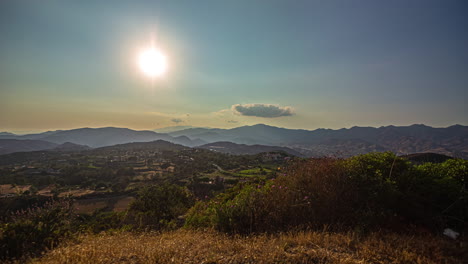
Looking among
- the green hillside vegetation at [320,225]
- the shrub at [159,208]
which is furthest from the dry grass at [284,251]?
the shrub at [159,208]

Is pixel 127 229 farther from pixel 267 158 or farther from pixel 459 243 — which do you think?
pixel 267 158

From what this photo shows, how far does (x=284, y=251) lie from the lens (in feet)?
11.1

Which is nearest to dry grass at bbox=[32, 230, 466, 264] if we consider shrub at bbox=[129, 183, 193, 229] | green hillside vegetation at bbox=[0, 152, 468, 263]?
green hillside vegetation at bbox=[0, 152, 468, 263]

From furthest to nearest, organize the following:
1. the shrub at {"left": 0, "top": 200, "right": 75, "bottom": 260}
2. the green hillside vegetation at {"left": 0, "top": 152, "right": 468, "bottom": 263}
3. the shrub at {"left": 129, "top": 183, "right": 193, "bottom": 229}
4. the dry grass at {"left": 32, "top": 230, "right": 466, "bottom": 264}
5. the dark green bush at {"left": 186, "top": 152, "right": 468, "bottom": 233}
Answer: the shrub at {"left": 129, "top": 183, "right": 193, "bottom": 229} → the dark green bush at {"left": 186, "top": 152, "right": 468, "bottom": 233} → the shrub at {"left": 0, "top": 200, "right": 75, "bottom": 260} → the green hillside vegetation at {"left": 0, "top": 152, "right": 468, "bottom": 263} → the dry grass at {"left": 32, "top": 230, "right": 466, "bottom": 264}

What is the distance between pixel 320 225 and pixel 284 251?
1610 mm

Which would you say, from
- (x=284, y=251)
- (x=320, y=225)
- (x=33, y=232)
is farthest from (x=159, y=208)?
(x=320, y=225)

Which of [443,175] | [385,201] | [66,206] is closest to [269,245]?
[385,201]

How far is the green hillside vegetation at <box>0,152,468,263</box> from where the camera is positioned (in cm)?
331

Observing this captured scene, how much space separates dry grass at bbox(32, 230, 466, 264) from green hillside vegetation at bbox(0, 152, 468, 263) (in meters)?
0.02

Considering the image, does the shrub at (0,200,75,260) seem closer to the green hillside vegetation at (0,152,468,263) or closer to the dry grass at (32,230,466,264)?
the green hillside vegetation at (0,152,468,263)

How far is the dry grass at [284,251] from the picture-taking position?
10.2 feet

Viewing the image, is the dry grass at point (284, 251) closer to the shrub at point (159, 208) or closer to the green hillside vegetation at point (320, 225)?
the green hillside vegetation at point (320, 225)

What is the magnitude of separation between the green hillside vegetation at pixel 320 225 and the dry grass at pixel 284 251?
0.02 meters

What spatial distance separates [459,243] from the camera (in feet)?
11.3
